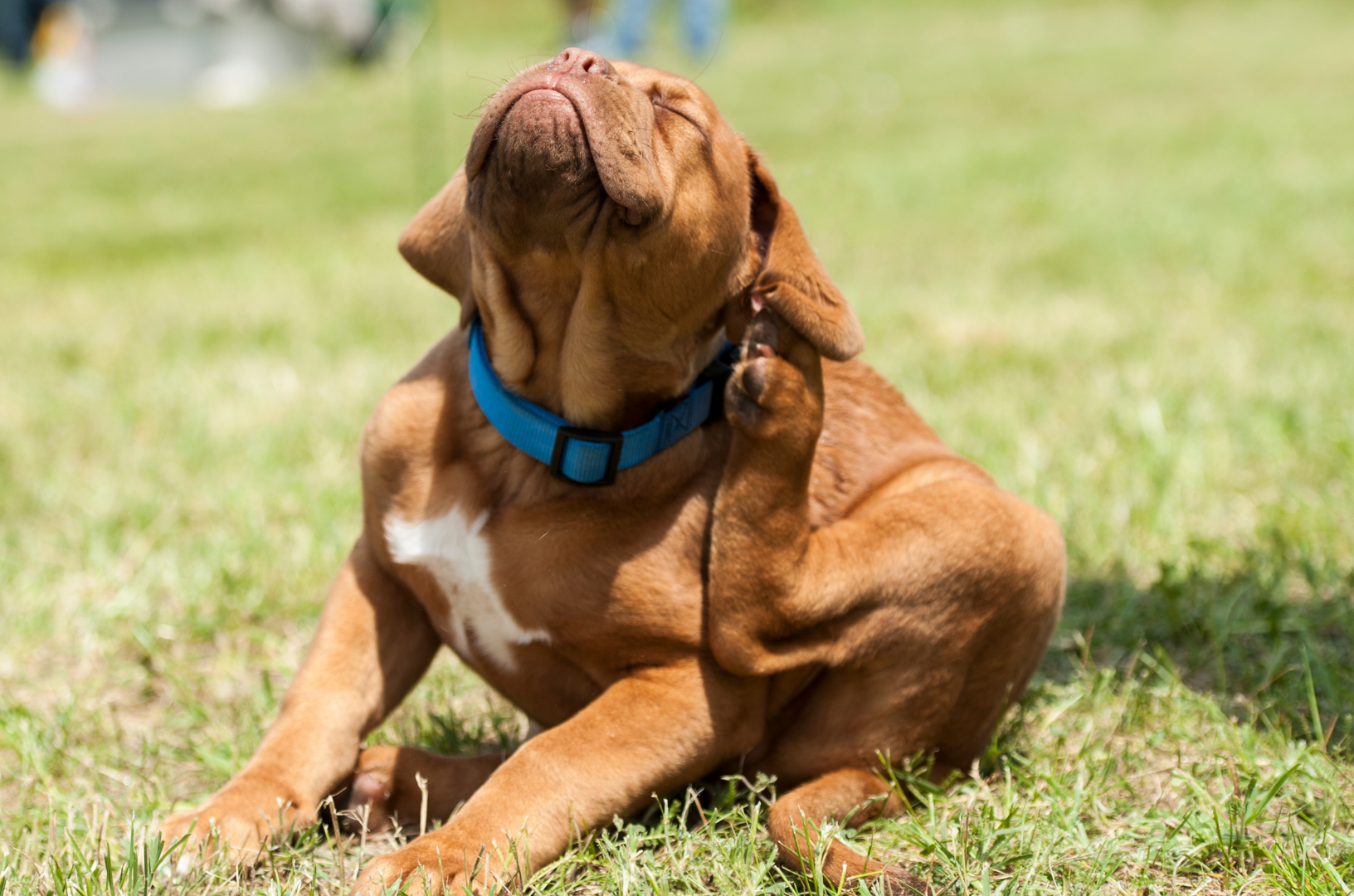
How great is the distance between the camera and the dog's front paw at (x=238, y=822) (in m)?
2.12

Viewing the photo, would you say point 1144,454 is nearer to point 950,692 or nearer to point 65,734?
point 950,692

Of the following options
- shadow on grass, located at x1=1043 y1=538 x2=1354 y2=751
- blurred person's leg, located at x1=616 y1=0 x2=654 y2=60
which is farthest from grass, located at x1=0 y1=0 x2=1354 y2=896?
blurred person's leg, located at x1=616 y1=0 x2=654 y2=60

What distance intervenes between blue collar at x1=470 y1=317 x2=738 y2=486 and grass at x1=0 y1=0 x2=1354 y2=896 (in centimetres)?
63

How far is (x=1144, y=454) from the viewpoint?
424 centimetres

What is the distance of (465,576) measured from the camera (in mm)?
2395

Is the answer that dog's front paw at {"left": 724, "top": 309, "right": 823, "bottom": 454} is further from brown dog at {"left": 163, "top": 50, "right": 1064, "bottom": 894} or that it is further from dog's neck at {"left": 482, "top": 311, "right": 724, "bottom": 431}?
dog's neck at {"left": 482, "top": 311, "right": 724, "bottom": 431}

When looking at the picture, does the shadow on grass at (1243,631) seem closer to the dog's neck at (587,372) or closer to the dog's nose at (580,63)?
the dog's neck at (587,372)

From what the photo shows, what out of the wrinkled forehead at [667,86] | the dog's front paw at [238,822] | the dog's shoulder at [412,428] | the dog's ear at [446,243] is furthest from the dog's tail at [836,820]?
the wrinkled forehead at [667,86]

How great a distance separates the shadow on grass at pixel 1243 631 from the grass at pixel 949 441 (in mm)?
13

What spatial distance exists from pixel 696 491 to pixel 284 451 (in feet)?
8.40

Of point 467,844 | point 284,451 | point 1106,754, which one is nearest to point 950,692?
point 1106,754

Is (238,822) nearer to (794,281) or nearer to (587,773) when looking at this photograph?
(587,773)

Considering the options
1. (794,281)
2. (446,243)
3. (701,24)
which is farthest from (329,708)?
(701,24)

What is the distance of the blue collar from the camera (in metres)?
2.36
